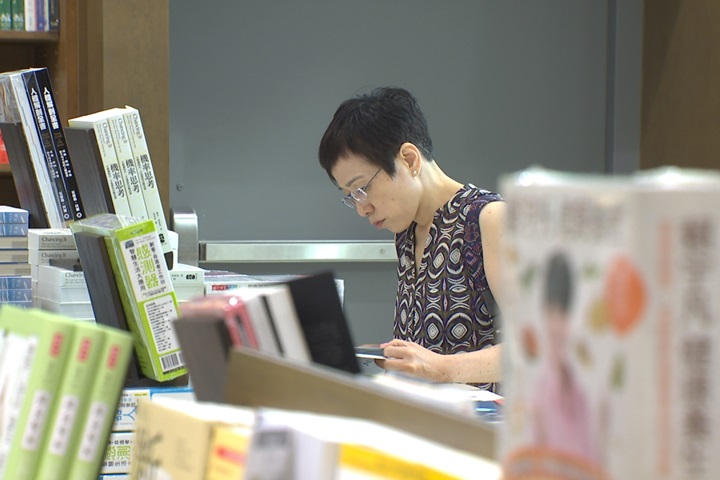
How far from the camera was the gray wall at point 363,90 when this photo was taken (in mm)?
4414

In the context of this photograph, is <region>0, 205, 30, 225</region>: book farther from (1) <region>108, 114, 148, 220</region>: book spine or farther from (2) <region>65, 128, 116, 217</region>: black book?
(1) <region>108, 114, 148, 220</region>: book spine

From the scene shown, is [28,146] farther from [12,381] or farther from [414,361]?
[12,381]

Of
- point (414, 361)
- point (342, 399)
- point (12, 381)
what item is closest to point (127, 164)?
point (414, 361)

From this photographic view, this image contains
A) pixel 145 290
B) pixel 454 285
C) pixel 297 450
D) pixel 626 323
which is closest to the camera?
pixel 626 323

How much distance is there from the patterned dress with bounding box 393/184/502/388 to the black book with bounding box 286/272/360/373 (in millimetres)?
1711

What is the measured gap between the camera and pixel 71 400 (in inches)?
32.7

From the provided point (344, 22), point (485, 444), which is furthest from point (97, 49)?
point (485, 444)

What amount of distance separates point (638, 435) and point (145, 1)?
2.89 m

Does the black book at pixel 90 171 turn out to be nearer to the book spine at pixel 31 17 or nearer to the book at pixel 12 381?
the book at pixel 12 381

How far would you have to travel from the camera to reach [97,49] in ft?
10.3

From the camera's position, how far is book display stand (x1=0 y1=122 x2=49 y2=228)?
7.82 ft

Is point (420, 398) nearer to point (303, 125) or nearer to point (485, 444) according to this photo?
point (485, 444)

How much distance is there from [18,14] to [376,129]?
1.54m

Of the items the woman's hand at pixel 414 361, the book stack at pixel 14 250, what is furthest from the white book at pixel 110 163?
Answer: the woman's hand at pixel 414 361
